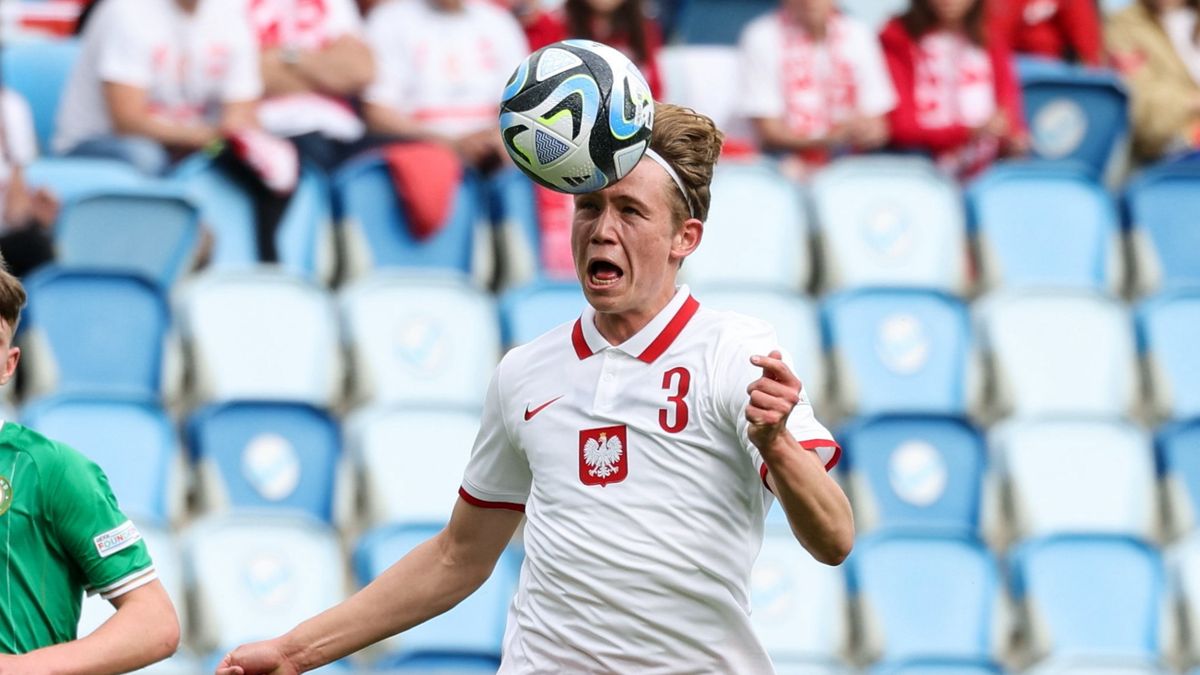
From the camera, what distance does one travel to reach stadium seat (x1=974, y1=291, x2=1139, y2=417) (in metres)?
8.68

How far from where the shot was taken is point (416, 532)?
24.1 ft

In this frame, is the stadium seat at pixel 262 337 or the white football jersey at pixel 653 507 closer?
→ the white football jersey at pixel 653 507

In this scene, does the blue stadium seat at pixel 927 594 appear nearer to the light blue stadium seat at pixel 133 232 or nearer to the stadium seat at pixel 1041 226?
the stadium seat at pixel 1041 226

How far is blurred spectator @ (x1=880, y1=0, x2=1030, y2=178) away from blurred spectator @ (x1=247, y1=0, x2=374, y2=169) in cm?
258

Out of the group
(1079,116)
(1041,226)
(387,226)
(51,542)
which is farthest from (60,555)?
(1079,116)

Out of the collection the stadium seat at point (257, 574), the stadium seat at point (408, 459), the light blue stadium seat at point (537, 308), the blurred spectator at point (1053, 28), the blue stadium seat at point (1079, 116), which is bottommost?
the stadium seat at point (257, 574)

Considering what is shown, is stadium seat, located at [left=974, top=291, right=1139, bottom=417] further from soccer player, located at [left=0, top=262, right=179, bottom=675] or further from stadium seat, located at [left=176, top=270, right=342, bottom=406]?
soccer player, located at [left=0, top=262, right=179, bottom=675]

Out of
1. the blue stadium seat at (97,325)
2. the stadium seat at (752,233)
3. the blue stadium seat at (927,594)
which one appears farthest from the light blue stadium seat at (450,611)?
the stadium seat at (752,233)

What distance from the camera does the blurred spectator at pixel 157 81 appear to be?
849 centimetres

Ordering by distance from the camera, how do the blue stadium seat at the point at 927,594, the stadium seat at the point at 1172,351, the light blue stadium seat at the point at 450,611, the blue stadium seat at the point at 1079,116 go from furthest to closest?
1. the blue stadium seat at the point at 1079,116
2. the stadium seat at the point at 1172,351
3. the blue stadium seat at the point at 927,594
4. the light blue stadium seat at the point at 450,611

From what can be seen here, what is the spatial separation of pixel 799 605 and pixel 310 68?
10.8 feet

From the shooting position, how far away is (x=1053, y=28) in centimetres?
1030

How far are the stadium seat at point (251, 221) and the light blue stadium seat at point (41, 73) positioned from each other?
1003 mm

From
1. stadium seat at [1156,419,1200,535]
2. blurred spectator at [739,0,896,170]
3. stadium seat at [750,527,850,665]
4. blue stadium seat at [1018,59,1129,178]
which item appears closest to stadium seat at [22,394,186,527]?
stadium seat at [750,527,850,665]
